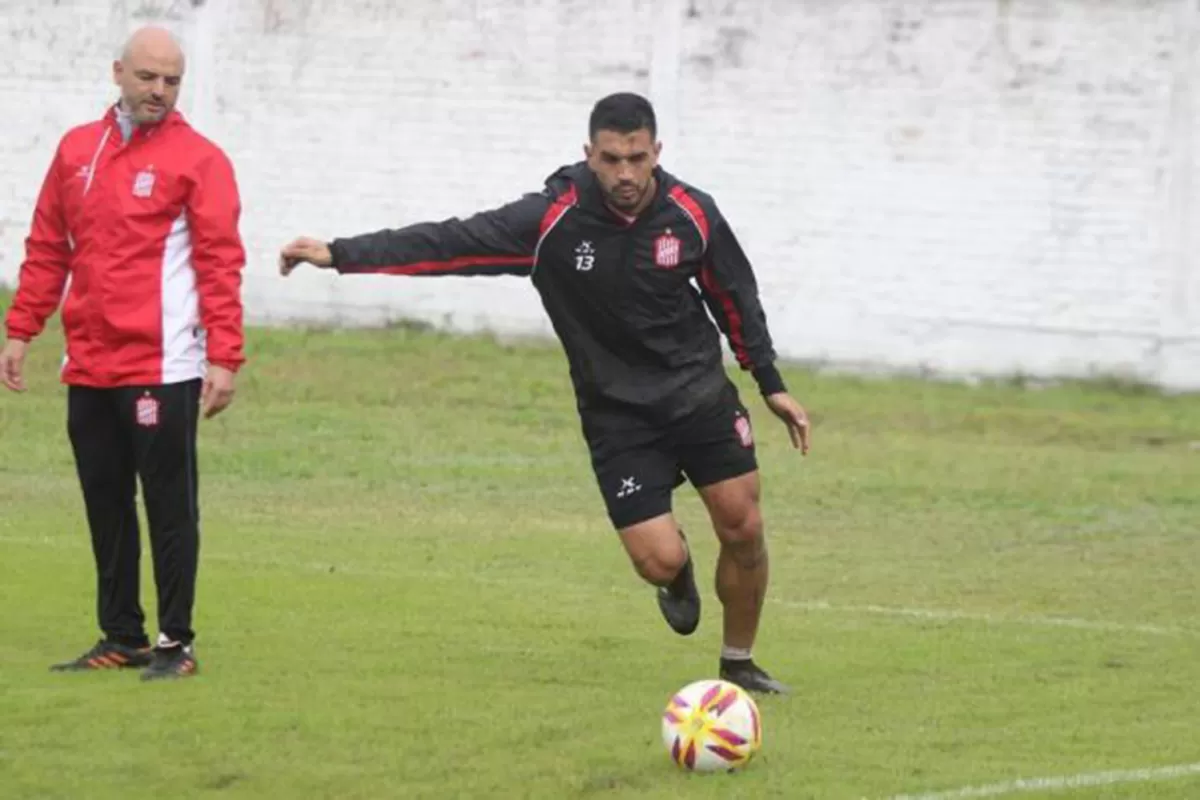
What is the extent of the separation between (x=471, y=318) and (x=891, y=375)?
4.01 meters

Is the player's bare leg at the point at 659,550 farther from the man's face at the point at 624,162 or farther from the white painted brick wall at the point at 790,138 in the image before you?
the white painted brick wall at the point at 790,138

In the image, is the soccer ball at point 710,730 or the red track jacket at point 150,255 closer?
the soccer ball at point 710,730

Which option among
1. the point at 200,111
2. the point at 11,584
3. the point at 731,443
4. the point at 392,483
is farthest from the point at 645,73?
the point at 731,443

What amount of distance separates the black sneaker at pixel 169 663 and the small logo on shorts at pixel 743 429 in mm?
2159

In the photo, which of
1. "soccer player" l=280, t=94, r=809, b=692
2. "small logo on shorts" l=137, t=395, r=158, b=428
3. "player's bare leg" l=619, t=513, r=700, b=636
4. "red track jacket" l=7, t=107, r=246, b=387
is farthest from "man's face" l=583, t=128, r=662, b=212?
"small logo on shorts" l=137, t=395, r=158, b=428

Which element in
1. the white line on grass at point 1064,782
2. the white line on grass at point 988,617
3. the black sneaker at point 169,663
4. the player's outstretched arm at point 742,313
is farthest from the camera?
the white line on grass at point 988,617

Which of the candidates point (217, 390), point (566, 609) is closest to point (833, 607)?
point (566, 609)

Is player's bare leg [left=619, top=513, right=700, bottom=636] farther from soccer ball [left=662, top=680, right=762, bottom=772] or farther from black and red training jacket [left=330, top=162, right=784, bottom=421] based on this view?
soccer ball [left=662, top=680, right=762, bottom=772]

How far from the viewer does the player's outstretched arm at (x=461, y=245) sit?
933 cm

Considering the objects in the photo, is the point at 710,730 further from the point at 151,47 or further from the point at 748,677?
the point at 151,47

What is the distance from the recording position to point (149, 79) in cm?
944

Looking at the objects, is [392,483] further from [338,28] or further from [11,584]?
[338,28]

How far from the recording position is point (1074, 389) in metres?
23.3

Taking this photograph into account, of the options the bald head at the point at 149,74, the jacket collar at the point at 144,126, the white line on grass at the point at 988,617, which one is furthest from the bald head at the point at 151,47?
the white line on grass at the point at 988,617
